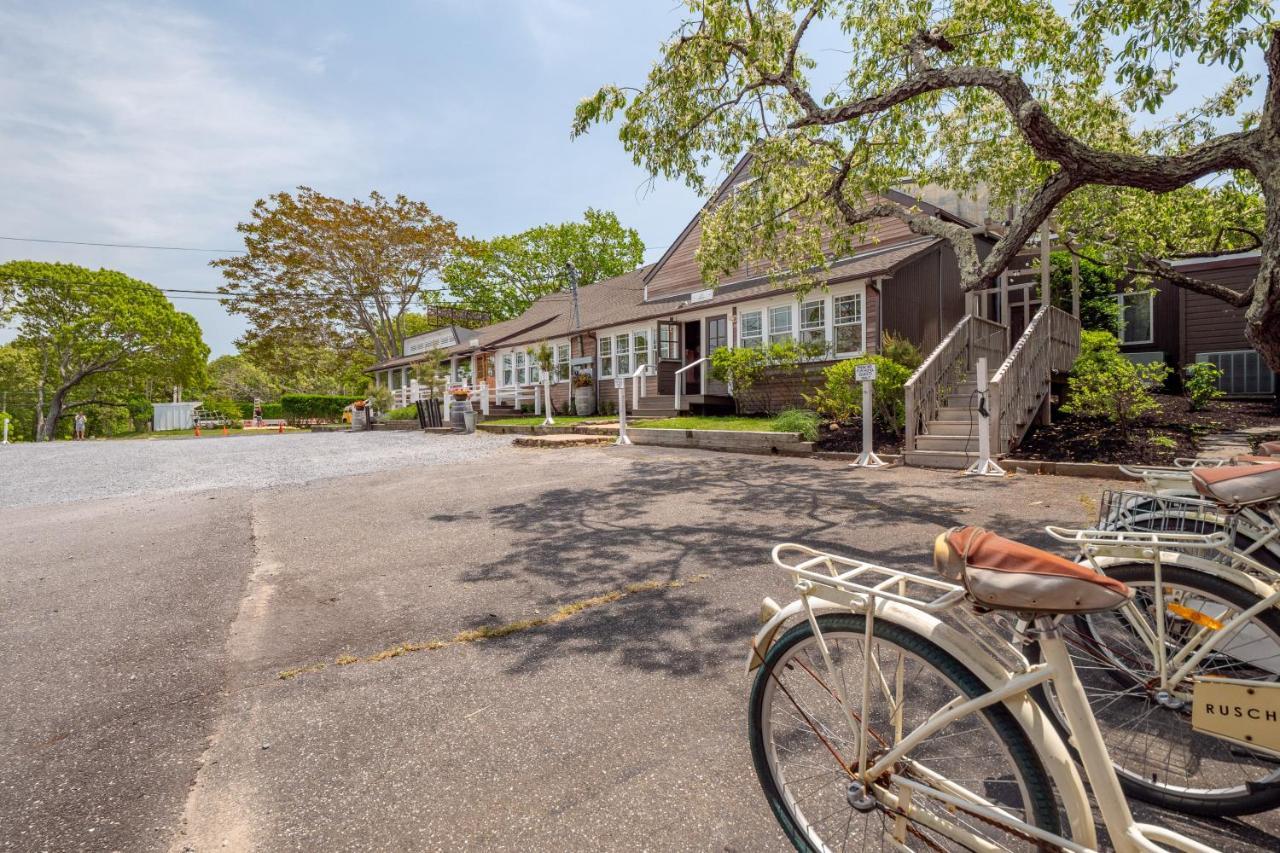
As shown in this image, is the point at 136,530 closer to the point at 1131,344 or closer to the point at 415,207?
the point at 1131,344

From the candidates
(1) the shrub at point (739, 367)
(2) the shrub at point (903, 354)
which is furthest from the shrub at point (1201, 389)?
(1) the shrub at point (739, 367)

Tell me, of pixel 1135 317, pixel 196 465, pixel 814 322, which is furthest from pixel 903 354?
pixel 196 465

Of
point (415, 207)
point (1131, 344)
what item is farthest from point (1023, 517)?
point (415, 207)

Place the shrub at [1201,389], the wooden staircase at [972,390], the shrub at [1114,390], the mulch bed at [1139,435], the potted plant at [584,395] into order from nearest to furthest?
the mulch bed at [1139,435] < the shrub at [1114,390] < the wooden staircase at [972,390] < the shrub at [1201,389] < the potted plant at [584,395]

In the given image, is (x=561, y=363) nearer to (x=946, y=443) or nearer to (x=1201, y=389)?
(x=946, y=443)

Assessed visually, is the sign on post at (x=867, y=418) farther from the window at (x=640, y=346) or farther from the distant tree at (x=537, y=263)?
the distant tree at (x=537, y=263)

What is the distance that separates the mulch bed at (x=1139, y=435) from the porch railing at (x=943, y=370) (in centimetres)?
149

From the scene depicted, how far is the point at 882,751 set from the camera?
5.76 ft

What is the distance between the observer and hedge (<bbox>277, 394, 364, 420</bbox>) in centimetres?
4547

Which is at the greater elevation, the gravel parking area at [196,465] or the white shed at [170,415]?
the white shed at [170,415]

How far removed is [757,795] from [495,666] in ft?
4.96

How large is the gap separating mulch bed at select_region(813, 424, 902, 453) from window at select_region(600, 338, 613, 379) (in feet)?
37.6

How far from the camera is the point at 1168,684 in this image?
209 centimetres

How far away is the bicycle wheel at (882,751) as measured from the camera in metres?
1.49
